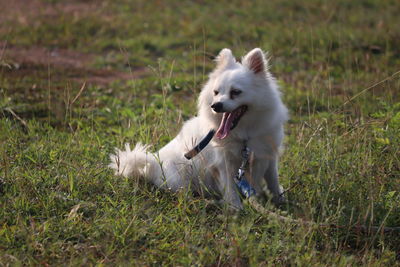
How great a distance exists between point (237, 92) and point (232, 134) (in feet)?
0.96

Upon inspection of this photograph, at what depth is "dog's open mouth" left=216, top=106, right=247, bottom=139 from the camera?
3560 millimetres

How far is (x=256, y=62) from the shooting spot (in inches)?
144

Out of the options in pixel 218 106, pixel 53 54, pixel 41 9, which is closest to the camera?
pixel 218 106

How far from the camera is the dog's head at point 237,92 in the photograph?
11.6 feet

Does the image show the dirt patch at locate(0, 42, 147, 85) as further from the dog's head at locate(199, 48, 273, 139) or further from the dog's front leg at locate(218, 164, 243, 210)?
the dog's front leg at locate(218, 164, 243, 210)

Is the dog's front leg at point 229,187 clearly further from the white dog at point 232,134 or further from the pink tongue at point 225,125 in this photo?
the pink tongue at point 225,125

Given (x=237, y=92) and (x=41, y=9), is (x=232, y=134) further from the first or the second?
(x=41, y=9)

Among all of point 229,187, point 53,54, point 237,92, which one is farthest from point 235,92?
point 53,54

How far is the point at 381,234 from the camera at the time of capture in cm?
292

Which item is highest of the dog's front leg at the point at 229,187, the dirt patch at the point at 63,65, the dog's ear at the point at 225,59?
the dog's ear at the point at 225,59

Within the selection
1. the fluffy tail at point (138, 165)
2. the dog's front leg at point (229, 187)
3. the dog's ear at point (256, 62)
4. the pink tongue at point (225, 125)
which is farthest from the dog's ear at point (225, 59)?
the fluffy tail at point (138, 165)

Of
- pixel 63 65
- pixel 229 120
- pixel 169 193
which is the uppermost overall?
pixel 229 120

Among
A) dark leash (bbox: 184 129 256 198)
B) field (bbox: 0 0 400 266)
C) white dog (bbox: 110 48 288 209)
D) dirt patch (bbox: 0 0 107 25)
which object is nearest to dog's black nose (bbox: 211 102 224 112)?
white dog (bbox: 110 48 288 209)

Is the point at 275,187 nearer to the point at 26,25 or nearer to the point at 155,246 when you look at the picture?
the point at 155,246
